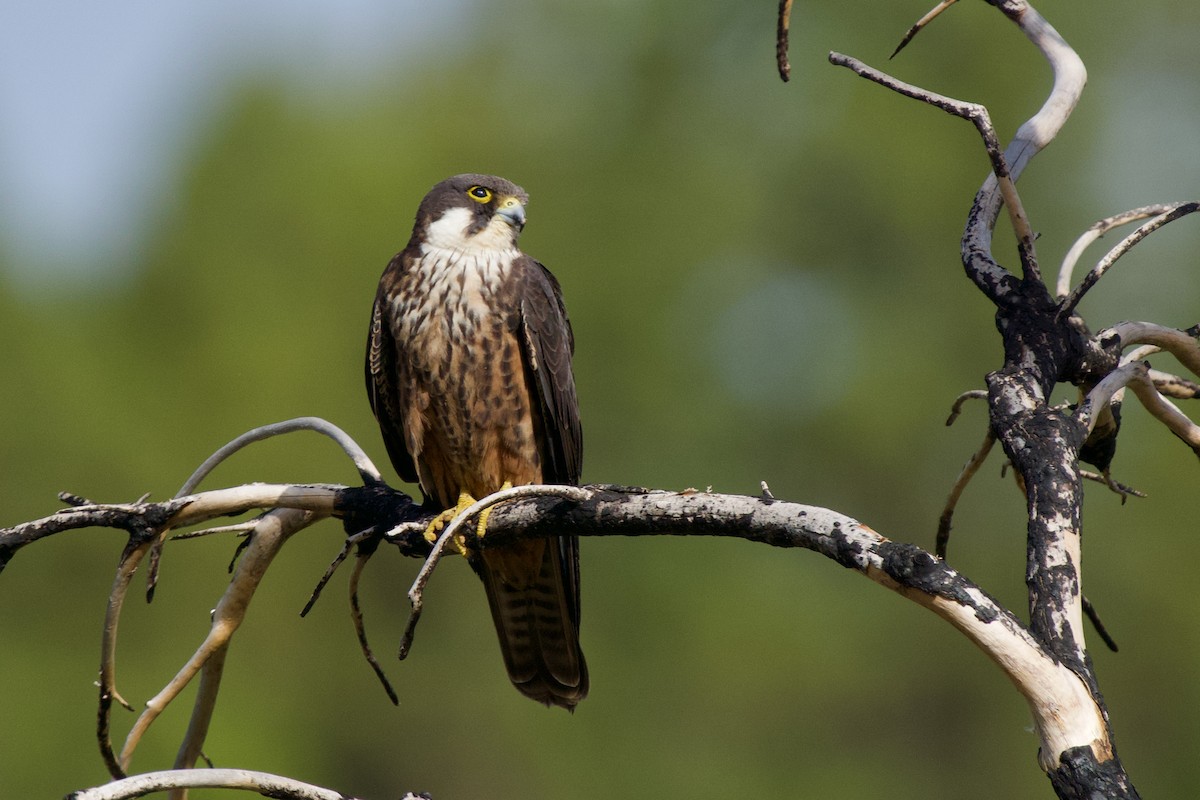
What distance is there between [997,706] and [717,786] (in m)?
3.69

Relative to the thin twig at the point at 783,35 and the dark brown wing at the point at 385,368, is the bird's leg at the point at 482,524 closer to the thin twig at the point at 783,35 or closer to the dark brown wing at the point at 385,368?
the dark brown wing at the point at 385,368

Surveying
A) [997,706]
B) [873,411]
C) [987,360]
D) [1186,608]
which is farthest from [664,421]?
[1186,608]

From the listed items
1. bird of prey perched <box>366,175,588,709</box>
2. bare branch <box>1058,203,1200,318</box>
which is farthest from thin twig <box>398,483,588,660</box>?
bird of prey perched <box>366,175,588,709</box>

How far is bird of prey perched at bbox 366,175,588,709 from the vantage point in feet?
11.5

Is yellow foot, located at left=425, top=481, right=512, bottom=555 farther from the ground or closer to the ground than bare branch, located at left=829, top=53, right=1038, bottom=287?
Answer: closer to the ground

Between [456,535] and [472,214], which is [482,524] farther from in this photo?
[472,214]

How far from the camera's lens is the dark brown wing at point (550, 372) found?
11.6ft

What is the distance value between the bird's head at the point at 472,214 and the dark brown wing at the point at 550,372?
0.47 feet

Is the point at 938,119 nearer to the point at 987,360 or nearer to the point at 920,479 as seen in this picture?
the point at 987,360

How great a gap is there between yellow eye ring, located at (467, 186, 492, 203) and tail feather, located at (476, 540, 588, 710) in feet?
3.48

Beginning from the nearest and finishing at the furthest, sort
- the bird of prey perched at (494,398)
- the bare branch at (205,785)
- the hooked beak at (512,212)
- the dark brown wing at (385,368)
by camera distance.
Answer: the bare branch at (205,785) < the bird of prey perched at (494,398) < the dark brown wing at (385,368) < the hooked beak at (512,212)

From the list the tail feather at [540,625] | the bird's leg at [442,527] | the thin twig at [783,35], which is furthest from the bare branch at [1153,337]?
the tail feather at [540,625]

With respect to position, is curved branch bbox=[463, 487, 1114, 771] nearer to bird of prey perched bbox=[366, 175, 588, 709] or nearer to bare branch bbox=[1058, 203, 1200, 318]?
bare branch bbox=[1058, 203, 1200, 318]

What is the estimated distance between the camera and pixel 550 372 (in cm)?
354
